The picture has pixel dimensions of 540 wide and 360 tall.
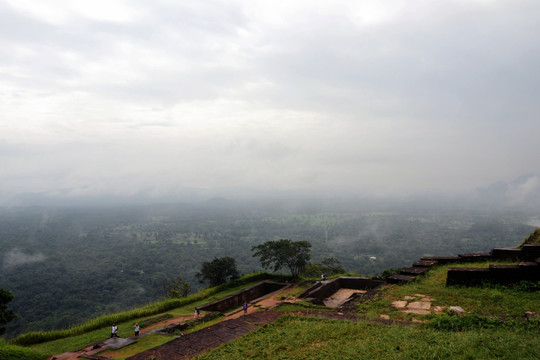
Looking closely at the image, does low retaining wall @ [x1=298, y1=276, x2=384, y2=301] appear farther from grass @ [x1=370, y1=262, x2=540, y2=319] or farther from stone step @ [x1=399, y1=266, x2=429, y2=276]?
grass @ [x1=370, y1=262, x2=540, y2=319]

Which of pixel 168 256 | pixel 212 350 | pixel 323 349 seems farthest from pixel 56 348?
pixel 168 256

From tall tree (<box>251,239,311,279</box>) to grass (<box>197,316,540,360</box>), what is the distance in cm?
1543

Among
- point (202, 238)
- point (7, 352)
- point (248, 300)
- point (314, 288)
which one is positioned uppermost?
point (7, 352)

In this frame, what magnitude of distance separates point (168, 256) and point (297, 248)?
72774 mm

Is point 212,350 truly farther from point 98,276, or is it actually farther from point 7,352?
point 98,276

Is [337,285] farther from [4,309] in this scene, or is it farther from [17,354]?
[4,309]

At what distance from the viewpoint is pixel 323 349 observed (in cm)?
779

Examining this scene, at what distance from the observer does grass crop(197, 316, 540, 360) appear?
21.4 feet

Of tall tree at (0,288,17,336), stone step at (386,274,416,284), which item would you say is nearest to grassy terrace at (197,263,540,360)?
stone step at (386,274,416,284)

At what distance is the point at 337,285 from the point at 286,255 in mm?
6617

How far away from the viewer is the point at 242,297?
1995cm

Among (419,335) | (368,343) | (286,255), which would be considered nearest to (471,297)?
(419,335)

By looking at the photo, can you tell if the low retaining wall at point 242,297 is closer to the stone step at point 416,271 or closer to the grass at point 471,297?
the grass at point 471,297

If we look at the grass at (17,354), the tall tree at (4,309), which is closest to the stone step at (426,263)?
the grass at (17,354)
